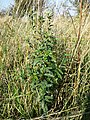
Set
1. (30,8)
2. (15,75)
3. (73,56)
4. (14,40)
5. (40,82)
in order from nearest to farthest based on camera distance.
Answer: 1. (40,82)
2. (15,75)
3. (73,56)
4. (14,40)
5. (30,8)

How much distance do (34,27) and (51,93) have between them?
645 millimetres

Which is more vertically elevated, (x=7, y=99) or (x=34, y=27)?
(x=34, y=27)

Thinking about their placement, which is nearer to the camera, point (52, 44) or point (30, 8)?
point (52, 44)

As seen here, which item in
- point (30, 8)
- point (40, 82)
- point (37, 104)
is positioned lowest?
point (37, 104)

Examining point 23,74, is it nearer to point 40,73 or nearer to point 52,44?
point 40,73

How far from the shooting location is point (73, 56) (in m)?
2.72

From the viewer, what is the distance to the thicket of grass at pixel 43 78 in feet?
7.69

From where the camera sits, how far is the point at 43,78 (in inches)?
91.9

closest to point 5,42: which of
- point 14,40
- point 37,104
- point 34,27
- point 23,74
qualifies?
point 14,40

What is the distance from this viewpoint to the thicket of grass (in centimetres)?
234

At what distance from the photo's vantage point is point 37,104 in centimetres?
238

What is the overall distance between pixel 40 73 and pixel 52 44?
0.88 ft

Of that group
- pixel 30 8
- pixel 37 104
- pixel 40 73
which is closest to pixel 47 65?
pixel 40 73

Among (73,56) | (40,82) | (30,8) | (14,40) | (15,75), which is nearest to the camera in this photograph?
(40,82)
